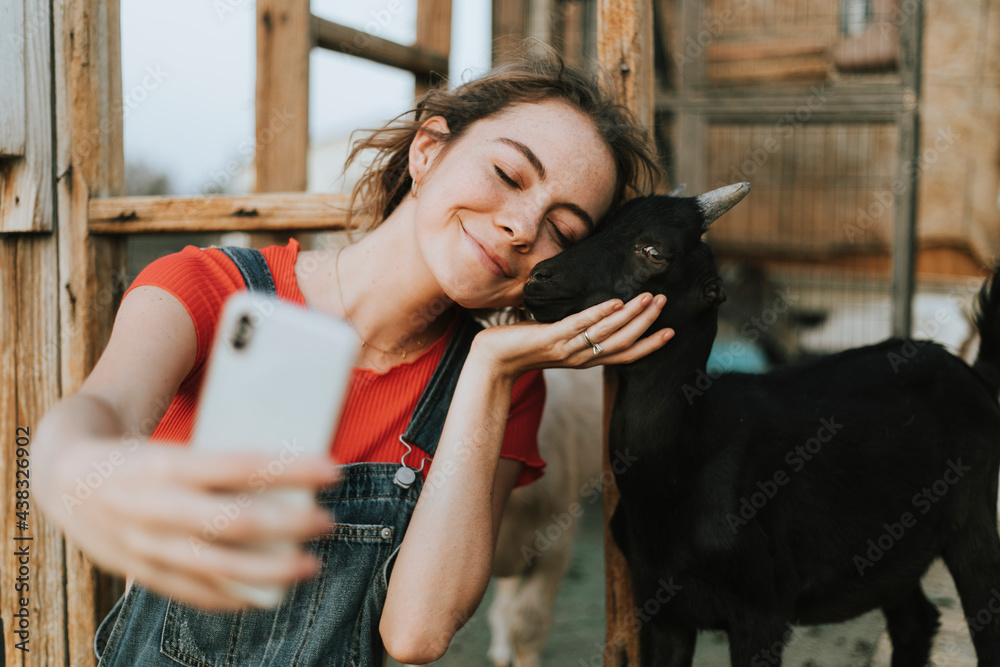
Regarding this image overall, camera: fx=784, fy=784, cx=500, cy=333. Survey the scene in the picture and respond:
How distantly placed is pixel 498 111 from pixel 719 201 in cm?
55

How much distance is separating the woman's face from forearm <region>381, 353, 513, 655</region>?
211 mm

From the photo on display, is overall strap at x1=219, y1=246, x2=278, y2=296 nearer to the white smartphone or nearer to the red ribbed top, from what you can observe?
the red ribbed top

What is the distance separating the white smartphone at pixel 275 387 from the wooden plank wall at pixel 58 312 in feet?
6.43

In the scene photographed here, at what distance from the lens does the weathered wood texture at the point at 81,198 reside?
2271 mm

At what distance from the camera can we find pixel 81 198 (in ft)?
7.62

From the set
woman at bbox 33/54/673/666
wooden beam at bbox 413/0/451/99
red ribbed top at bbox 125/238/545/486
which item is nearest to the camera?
red ribbed top at bbox 125/238/545/486

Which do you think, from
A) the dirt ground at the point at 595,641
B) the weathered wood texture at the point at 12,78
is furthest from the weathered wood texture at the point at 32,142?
the dirt ground at the point at 595,641

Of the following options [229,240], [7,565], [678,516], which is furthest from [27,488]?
[229,240]

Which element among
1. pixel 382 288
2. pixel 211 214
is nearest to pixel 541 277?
pixel 382 288

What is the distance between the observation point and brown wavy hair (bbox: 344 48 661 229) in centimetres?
183

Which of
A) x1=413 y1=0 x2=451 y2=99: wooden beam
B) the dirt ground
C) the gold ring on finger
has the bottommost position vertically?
the dirt ground

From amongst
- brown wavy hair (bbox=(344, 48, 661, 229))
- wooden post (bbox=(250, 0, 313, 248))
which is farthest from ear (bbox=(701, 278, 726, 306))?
wooden post (bbox=(250, 0, 313, 248))

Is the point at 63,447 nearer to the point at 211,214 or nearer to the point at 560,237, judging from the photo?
the point at 560,237

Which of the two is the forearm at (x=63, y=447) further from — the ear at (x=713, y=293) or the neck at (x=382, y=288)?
the ear at (x=713, y=293)
